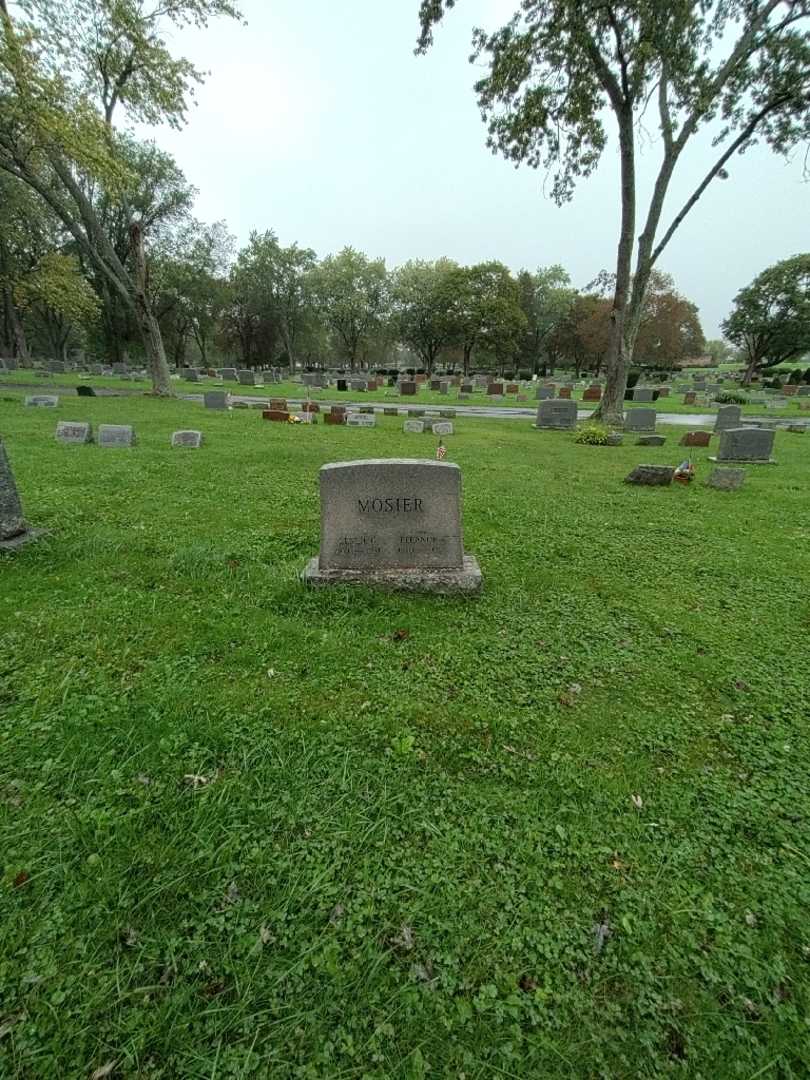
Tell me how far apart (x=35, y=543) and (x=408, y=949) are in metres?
4.48

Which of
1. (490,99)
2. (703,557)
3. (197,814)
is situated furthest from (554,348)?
(197,814)

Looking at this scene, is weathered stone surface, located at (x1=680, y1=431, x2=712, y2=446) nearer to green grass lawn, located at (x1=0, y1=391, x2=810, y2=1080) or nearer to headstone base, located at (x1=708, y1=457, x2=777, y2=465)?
headstone base, located at (x1=708, y1=457, x2=777, y2=465)

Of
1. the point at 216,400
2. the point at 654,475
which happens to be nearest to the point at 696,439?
the point at 654,475

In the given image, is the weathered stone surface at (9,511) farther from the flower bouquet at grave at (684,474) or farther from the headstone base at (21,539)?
the flower bouquet at grave at (684,474)

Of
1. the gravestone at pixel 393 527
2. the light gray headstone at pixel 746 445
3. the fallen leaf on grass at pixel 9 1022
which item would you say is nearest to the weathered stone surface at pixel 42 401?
the gravestone at pixel 393 527

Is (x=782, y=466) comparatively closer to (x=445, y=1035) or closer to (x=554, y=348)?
(x=445, y=1035)

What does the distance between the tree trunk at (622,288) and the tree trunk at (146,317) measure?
53.0 ft

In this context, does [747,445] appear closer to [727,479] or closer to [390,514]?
[727,479]

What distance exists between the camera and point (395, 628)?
335 cm

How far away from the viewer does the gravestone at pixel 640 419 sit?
608 inches

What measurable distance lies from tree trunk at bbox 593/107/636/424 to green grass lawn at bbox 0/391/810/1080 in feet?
44.2

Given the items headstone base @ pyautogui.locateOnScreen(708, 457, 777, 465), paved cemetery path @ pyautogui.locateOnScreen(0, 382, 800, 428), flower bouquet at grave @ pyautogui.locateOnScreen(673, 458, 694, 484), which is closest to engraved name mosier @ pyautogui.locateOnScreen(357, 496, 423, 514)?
flower bouquet at grave @ pyautogui.locateOnScreen(673, 458, 694, 484)

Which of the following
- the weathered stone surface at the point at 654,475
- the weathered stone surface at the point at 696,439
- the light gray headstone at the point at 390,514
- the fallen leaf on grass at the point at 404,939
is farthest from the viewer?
the weathered stone surface at the point at 696,439

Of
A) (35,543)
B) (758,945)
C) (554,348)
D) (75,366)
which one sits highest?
(554,348)
